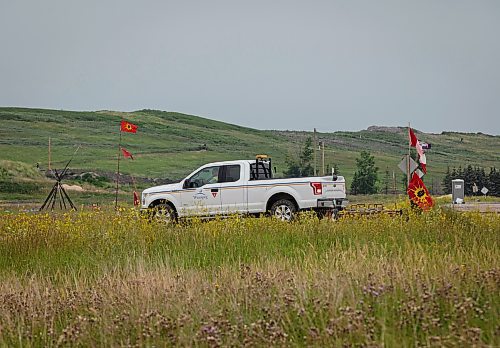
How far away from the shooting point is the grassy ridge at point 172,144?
97.4 meters

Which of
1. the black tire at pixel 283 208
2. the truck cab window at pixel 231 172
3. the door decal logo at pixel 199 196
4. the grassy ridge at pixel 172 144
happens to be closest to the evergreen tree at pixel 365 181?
the grassy ridge at pixel 172 144

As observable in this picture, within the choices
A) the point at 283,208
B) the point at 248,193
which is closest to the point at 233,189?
the point at 248,193

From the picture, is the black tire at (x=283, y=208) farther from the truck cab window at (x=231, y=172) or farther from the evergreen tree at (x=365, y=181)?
the evergreen tree at (x=365, y=181)

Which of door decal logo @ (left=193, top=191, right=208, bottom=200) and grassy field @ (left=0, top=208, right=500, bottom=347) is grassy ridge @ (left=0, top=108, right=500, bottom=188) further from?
grassy field @ (left=0, top=208, right=500, bottom=347)

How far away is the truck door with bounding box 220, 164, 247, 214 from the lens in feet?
72.1

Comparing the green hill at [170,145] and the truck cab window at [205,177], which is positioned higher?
the green hill at [170,145]

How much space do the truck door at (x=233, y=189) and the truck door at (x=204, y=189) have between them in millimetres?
166

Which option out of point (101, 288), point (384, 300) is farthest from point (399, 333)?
point (101, 288)

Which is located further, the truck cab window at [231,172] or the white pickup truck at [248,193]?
the truck cab window at [231,172]

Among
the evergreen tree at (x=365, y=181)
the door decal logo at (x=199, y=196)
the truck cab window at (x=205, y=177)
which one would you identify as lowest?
the door decal logo at (x=199, y=196)

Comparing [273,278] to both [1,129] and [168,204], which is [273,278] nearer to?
[168,204]

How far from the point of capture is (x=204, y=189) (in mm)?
22609

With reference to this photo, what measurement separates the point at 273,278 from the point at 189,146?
390 ft

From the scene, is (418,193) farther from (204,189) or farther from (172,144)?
(172,144)
